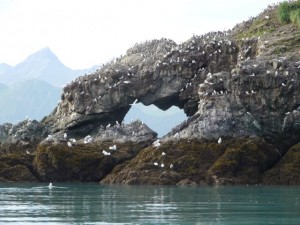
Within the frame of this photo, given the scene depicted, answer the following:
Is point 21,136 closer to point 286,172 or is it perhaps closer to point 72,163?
point 72,163

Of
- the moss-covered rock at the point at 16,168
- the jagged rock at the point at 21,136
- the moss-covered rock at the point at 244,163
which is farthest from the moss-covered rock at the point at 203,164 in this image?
the jagged rock at the point at 21,136

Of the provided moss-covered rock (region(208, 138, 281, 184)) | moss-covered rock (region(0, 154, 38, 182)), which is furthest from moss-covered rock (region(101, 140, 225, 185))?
moss-covered rock (region(0, 154, 38, 182))

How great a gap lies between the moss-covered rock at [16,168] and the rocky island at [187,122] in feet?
0.35

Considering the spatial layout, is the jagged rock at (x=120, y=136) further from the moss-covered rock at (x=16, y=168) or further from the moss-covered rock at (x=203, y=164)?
the moss-covered rock at (x=203, y=164)

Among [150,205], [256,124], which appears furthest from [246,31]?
[150,205]

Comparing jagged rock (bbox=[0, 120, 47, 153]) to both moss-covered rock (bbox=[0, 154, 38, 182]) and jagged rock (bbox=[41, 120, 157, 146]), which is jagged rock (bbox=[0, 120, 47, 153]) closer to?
jagged rock (bbox=[41, 120, 157, 146])

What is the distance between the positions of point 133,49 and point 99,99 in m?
13.8

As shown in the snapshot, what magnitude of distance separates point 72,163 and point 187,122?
11805mm

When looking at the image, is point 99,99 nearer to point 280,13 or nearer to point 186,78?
point 186,78

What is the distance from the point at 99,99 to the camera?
93.0 meters

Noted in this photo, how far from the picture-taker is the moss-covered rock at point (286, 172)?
227 ft

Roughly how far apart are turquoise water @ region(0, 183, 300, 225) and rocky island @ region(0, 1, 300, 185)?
20.1 feet

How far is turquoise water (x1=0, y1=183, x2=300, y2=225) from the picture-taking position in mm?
41312

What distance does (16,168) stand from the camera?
78.4 m
